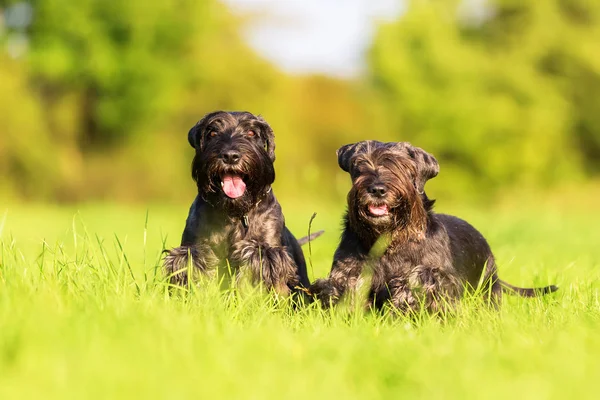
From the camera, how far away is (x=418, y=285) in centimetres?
527

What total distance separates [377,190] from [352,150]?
1.99 feet

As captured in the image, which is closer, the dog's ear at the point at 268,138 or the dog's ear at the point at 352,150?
the dog's ear at the point at 352,150

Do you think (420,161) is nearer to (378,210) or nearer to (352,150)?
(352,150)

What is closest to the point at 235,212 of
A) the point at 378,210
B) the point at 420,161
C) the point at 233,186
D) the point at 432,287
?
the point at 233,186

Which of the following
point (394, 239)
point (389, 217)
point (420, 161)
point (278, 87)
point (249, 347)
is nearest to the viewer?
point (249, 347)

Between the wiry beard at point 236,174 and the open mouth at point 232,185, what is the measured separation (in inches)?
0.6

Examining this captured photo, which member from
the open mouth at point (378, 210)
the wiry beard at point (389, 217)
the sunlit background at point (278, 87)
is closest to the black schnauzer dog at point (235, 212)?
the wiry beard at point (389, 217)

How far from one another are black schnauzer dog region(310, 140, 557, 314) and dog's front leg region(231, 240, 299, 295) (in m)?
0.43

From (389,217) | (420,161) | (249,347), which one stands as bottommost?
(249,347)

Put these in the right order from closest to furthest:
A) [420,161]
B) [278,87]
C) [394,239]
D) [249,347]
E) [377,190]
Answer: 1. [249,347]
2. [377,190]
3. [394,239]
4. [420,161]
5. [278,87]

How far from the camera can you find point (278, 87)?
34719mm

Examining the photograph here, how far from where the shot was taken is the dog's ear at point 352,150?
5461mm

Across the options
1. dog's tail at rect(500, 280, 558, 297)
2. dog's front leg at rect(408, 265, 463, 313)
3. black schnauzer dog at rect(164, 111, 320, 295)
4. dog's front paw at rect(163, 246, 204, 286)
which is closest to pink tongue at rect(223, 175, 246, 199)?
black schnauzer dog at rect(164, 111, 320, 295)

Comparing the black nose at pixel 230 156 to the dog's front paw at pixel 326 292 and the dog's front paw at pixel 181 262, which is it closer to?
the dog's front paw at pixel 181 262
